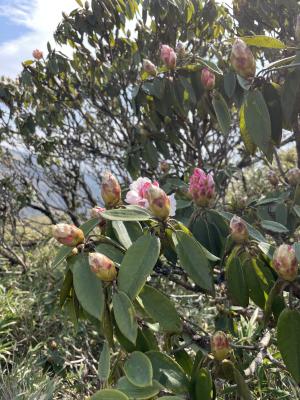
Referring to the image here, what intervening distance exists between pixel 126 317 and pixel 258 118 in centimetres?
50

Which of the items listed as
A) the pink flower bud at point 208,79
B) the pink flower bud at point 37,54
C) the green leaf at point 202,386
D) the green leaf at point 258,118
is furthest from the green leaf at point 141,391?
the pink flower bud at point 37,54

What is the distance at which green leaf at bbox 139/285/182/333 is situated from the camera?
79 centimetres

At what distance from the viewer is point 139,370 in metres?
0.71

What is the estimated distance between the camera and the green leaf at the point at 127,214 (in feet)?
2.59

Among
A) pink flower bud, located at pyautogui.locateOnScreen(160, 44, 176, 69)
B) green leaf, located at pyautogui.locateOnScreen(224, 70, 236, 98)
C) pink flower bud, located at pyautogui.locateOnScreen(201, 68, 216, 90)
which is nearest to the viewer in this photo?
green leaf, located at pyautogui.locateOnScreen(224, 70, 236, 98)

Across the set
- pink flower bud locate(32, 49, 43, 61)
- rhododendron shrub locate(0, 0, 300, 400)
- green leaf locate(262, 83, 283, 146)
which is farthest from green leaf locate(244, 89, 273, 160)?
pink flower bud locate(32, 49, 43, 61)

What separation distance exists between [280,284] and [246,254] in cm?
14

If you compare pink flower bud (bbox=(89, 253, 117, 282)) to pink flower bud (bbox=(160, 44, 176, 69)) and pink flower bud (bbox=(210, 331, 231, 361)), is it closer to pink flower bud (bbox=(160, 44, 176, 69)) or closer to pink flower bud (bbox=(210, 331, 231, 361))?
pink flower bud (bbox=(210, 331, 231, 361))

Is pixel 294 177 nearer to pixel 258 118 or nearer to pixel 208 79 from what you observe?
pixel 208 79

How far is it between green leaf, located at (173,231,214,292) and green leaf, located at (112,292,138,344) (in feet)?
0.47

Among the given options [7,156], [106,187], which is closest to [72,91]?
[7,156]

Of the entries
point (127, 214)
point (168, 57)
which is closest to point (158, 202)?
point (127, 214)

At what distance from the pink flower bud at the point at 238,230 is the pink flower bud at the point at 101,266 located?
26 cm

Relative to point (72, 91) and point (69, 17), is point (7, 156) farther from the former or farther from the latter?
point (69, 17)
